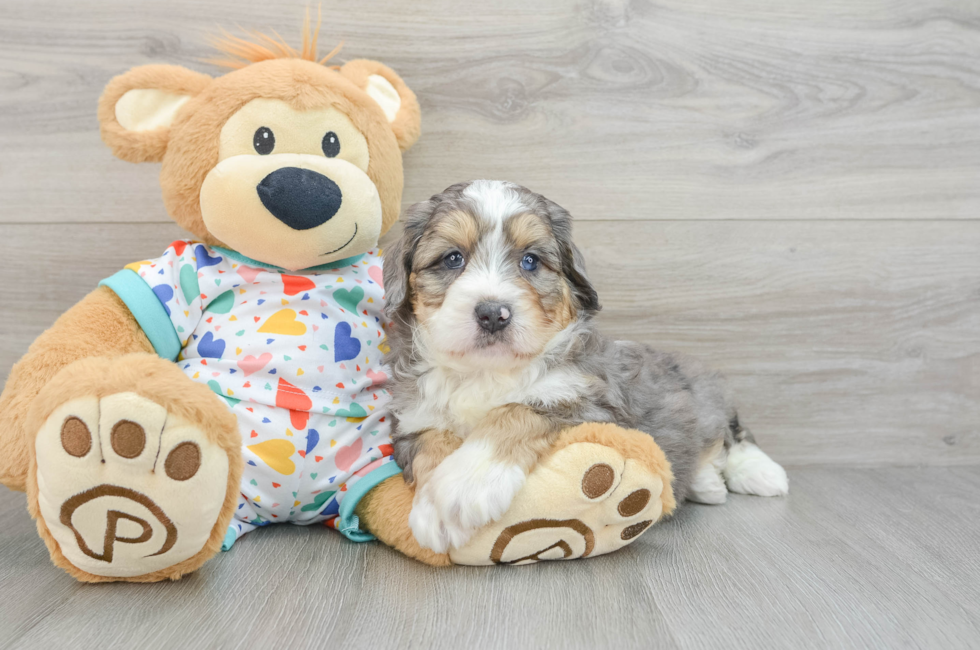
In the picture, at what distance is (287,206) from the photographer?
1.71 m

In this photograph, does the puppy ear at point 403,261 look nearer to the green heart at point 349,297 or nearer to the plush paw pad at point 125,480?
the green heart at point 349,297

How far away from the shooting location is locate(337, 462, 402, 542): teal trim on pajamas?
180 cm

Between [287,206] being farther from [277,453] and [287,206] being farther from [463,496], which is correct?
[463,496]

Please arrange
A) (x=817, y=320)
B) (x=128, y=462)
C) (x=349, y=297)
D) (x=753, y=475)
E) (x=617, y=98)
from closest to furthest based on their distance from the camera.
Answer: (x=128, y=462) → (x=349, y=297) → (x=753, y=475) → (x=617, y=98) → (x=817, y=320)

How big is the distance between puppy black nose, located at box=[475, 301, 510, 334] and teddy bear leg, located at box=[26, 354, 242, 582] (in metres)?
0.58

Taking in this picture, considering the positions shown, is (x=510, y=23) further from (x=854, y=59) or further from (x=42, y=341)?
(x=42, y=341)

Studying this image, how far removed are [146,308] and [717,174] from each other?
1.90 meters

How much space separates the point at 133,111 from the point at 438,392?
1.10 metres

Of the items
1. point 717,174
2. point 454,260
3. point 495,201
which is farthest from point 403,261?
point 717,174

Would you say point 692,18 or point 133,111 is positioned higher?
point 692,18

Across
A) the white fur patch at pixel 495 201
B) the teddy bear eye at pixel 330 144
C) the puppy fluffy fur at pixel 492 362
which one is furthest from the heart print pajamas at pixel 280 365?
the white fur patch at pixel 495 201

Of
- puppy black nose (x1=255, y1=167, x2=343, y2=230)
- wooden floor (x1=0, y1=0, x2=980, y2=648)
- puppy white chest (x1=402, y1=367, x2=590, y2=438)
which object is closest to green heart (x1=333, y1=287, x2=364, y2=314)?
puppy black nose (x1=255, y1=167, x2=343, y2=230)

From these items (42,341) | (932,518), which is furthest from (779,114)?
(42,341)

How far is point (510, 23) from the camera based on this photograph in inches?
93.0
